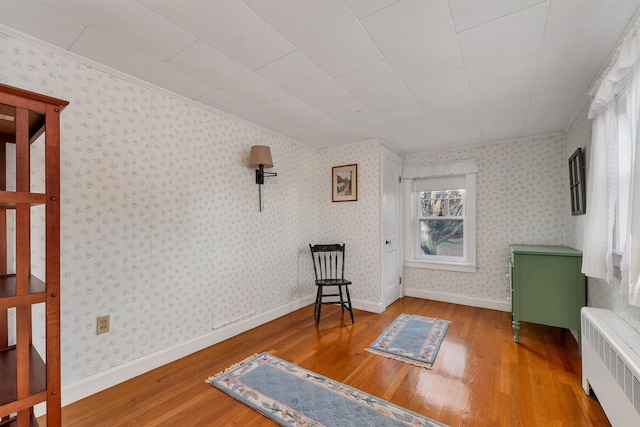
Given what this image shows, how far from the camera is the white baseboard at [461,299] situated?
12.3 feet

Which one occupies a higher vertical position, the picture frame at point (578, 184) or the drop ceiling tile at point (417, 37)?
the drop ceiling tile at point (417, 37)

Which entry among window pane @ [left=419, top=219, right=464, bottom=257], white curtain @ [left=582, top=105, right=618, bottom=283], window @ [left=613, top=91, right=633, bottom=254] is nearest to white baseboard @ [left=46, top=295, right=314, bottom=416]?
window pane @ [left=419, top=219, right=464, bottom=257]

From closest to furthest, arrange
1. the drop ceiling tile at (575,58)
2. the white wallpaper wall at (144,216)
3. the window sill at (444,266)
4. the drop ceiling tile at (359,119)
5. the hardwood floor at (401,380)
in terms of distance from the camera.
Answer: the drop ceiling tile at (575,58)
the hardwood floor at (401,380)
the white wallpaper wall at (144,216)
the drop ceiling tile at (359,119)
the window sill at (444,266)

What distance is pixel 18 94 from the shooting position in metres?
1.03

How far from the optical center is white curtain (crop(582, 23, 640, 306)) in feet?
4.34

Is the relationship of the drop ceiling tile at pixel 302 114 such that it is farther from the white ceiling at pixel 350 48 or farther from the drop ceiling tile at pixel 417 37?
the drop ceiling tile at pixel 417 37

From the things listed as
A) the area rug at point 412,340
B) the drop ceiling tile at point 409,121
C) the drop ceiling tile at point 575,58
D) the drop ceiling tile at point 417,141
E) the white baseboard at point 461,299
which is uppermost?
the drop ceiling tile at point 575,58

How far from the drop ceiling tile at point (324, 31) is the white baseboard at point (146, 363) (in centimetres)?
251

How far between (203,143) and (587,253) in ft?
10.3

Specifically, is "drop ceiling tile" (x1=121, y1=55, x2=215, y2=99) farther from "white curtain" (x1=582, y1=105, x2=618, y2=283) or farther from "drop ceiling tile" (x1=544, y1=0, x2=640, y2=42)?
"white curtain" (x1=582, y1=105, x2=618, y2=283)

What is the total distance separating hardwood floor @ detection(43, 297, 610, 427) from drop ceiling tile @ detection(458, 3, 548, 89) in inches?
88.6

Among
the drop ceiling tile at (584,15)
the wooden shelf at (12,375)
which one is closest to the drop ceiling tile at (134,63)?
the wooden shelf at (12,375)

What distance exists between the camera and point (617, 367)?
1.45 metres

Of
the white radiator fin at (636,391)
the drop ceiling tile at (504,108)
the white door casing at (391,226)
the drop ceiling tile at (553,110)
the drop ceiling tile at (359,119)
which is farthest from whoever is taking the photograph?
the white door casing at (391,226)
